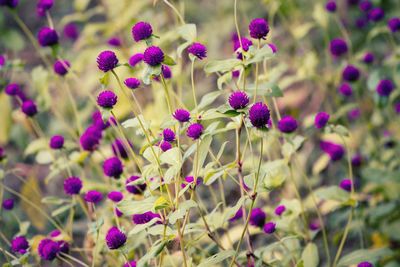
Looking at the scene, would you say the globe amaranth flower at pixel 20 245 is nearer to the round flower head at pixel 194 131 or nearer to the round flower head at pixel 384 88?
the round flower head at pixel 194 131

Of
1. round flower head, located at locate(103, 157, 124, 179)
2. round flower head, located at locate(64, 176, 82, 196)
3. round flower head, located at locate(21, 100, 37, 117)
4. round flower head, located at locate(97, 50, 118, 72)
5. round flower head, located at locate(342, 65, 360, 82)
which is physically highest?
round flower head, located at locate(97, 50, 118, 72)

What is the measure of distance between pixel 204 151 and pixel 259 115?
0.61 feet

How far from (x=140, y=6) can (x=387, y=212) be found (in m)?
Answer: 1.30

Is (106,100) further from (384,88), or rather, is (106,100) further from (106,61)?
(384,88)

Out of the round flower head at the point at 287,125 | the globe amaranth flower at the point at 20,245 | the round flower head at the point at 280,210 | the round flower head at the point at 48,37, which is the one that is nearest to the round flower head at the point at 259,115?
the round flower head at the point at 287,125

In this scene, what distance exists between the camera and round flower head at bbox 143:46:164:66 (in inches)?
44.4

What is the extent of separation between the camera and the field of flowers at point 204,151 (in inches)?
47.2

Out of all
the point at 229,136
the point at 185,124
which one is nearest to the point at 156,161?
the point at 185,124

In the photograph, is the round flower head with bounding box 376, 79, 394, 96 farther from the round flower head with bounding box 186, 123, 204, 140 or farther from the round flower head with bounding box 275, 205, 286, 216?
the round flower head with bounding box 186, 123, 204, 140

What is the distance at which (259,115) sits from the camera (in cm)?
106

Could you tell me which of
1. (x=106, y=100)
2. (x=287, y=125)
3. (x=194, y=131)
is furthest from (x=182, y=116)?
(x=287, y=125)

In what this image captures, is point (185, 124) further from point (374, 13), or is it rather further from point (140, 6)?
point (140, 6)

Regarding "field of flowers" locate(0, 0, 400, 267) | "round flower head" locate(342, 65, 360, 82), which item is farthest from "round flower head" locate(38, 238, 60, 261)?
"round flower head" locate(342, 65, 360, 82)

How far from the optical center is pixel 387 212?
1.90m
